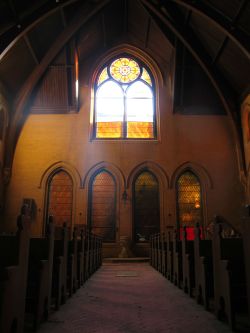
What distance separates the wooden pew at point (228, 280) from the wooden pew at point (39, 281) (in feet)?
5.89

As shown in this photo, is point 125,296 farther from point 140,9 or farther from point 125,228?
point 140,9

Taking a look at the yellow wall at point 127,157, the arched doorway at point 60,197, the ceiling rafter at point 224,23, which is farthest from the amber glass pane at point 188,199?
the ceiling rafter at point 224,23

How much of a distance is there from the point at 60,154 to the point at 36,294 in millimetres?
11164

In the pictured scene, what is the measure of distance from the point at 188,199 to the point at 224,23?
7003 mm

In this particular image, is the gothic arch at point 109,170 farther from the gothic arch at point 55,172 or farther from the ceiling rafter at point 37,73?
the ceiling rafter at point 37,73

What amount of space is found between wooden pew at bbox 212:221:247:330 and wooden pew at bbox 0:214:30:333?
1902 millimetres

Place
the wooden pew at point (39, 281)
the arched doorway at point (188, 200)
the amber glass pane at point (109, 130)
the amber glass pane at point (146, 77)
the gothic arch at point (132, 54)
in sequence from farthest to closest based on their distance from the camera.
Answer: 1. the amber glass pane at point (146, 77)
2. the gothic arch at point (132, 54)
3. the amber glass pane at point (109, 130)
4. the arched doorway at point (188, 200)
5. the wooden pew at point (39, 281)

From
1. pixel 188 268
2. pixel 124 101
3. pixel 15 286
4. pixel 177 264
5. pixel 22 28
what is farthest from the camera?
pixel 124 101

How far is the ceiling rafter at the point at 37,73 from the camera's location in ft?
40.4

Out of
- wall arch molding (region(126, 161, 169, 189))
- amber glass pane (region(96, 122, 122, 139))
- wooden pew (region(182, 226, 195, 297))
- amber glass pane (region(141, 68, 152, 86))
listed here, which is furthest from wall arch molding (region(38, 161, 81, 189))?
wooden pew (region(182, 226, 195, 297))

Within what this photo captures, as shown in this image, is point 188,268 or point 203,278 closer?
point 203,278

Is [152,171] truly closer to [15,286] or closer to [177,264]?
[177,264]

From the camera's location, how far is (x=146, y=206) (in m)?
13.7

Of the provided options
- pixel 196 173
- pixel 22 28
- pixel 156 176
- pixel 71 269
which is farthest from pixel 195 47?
pixel 71 269
